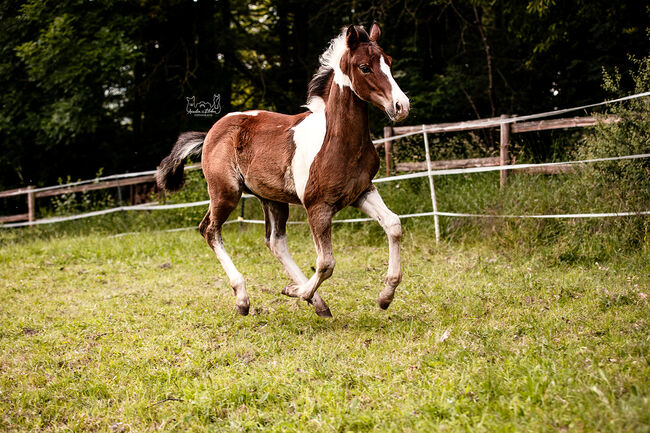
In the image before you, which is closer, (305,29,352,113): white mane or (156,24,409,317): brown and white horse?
(156,24,409,317): brown and white horse

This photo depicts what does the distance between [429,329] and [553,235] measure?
3271 millimetres

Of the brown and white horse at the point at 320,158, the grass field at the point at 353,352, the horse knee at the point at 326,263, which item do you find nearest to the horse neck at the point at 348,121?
the brown and white horse at the point at 320,158

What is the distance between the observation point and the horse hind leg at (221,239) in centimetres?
486

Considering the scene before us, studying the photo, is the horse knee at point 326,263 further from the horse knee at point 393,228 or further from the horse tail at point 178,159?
the horse tail at point 178,159

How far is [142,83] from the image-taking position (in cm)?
1369

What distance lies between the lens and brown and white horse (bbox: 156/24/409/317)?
4070 millimetres

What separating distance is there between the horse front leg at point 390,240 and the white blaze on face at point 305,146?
55 cm

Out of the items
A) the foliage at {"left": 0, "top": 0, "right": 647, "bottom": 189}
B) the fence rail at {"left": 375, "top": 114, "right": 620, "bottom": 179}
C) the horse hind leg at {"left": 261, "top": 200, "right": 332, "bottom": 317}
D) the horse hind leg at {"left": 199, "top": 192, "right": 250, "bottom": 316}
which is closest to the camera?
the horse hind leg at {"left": 199, "top": 192, "right": 250, "bottom": 316}

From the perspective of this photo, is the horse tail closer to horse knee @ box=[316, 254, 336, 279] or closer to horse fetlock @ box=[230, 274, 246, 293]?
horse fetlock @ box=[230, 274, 246, 293]

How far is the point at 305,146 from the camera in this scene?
4410 mm

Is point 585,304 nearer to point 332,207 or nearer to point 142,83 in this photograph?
point 332,207

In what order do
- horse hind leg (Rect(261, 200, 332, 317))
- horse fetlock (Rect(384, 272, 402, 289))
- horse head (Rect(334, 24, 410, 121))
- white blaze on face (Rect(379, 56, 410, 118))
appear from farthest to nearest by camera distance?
horse hind leg (Rect(261, 200, 332, 317))
horse fetlock (Rect(384, 272, 402, 289))
horse head (Rect(334, 24, 410, 121))
white blaze on face (Rect(379, 56, 410, 118))

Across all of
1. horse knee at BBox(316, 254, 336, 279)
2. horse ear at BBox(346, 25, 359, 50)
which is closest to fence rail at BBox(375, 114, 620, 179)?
horse ear at BBox(346, 25, 359, 50)

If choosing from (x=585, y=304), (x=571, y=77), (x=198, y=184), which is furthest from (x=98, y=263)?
Result: (x=571, y=77)
